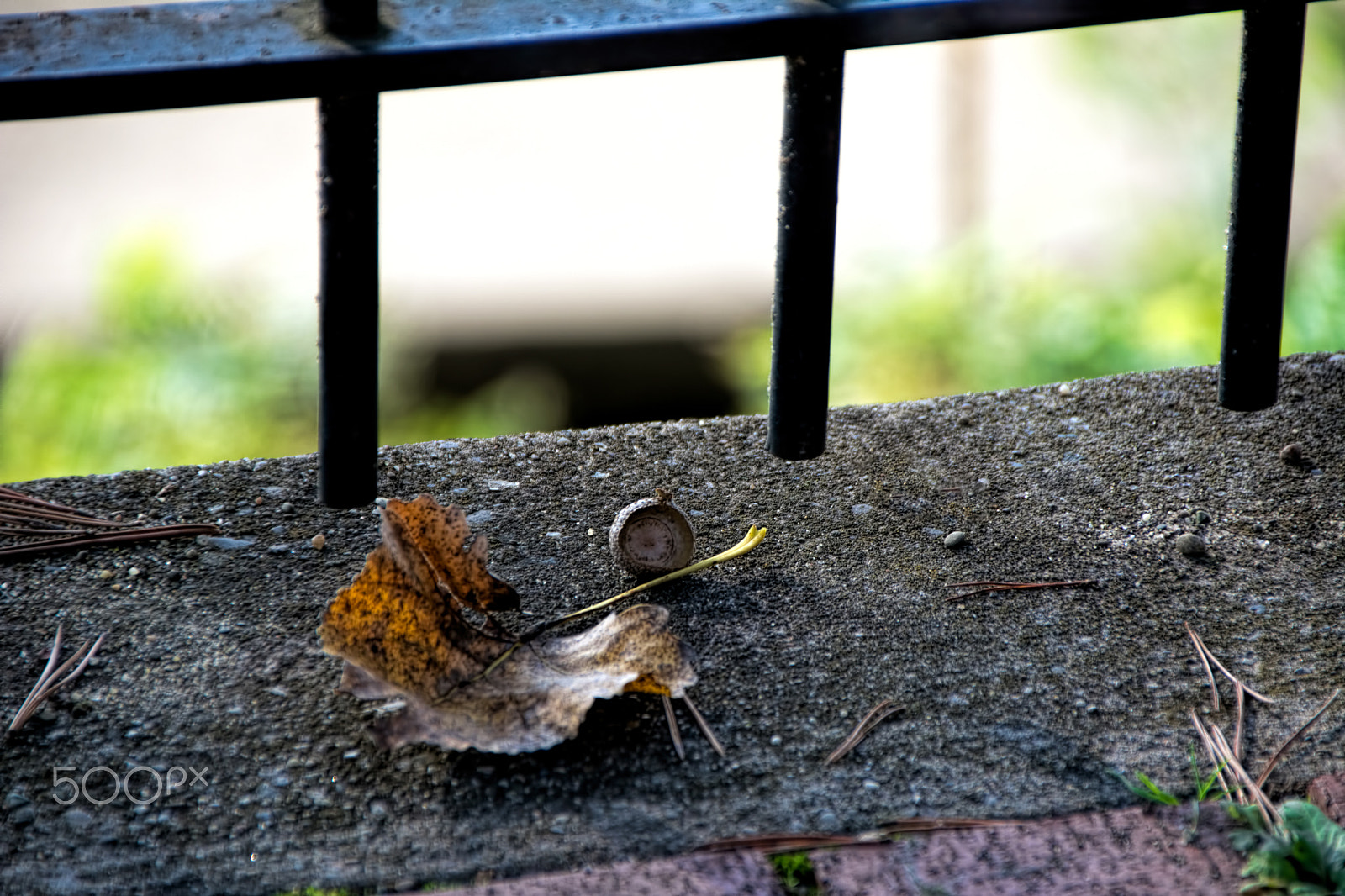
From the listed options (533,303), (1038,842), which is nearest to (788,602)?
(1038,842)

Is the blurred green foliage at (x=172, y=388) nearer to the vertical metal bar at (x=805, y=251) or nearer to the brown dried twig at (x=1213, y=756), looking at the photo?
the vertical metal bar at (x=805, y=251)

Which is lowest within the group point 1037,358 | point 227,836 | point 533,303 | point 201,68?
point 533,303

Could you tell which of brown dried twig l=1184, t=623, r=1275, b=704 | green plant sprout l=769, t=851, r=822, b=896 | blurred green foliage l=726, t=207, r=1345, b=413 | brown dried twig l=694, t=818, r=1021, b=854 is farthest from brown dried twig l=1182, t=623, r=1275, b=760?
blurred green foliage l=726, t=207, r=1345, b=413

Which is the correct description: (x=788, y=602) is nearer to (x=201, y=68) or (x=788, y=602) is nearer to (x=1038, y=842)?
(x=1038, y=842)

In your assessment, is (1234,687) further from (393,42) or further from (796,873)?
(393,42)

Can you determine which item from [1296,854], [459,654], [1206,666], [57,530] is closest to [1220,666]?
[1206,666]

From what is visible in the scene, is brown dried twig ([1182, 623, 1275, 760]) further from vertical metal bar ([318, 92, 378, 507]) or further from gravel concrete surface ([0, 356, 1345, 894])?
vertical metal bar ([318, 92, 378, 507])
